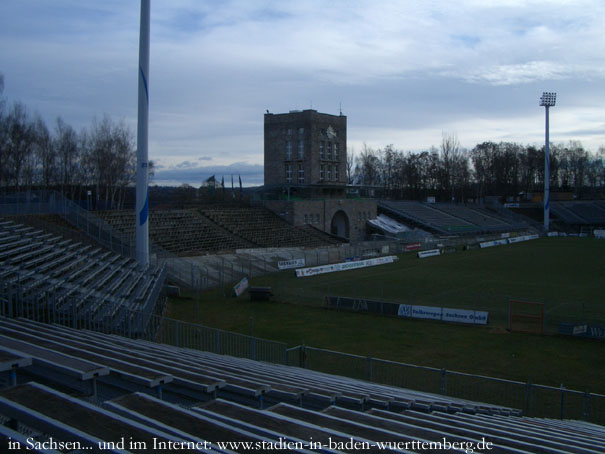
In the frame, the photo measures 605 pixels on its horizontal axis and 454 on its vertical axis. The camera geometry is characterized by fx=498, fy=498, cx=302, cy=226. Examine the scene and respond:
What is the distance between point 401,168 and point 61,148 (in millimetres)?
85050

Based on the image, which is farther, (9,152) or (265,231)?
(265,231)

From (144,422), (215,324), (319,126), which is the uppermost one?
(319,126)

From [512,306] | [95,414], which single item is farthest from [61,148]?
[95,414]

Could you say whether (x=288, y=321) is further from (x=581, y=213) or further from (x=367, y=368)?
(x=581, y=213)

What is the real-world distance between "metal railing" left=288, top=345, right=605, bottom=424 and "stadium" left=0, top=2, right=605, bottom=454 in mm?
65

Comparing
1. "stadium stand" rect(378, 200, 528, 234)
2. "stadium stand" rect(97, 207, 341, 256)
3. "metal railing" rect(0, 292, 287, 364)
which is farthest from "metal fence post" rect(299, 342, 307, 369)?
"stadium stand" rect(378, 200, 528, 234)

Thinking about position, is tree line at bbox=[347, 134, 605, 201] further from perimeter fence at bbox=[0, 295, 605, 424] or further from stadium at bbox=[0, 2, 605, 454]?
perimeter fence at bbox=[0, 295, 605, 424]

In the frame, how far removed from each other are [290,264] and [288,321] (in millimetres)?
16686

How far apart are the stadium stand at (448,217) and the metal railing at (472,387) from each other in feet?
180

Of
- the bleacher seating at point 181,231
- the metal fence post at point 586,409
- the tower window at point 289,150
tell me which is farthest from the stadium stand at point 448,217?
the metal fence post at point 586,409

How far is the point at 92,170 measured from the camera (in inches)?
2026

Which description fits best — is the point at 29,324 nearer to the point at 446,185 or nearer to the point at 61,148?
the point at 61,148

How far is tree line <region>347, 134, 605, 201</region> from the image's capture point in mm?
116562

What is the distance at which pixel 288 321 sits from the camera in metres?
23.1
